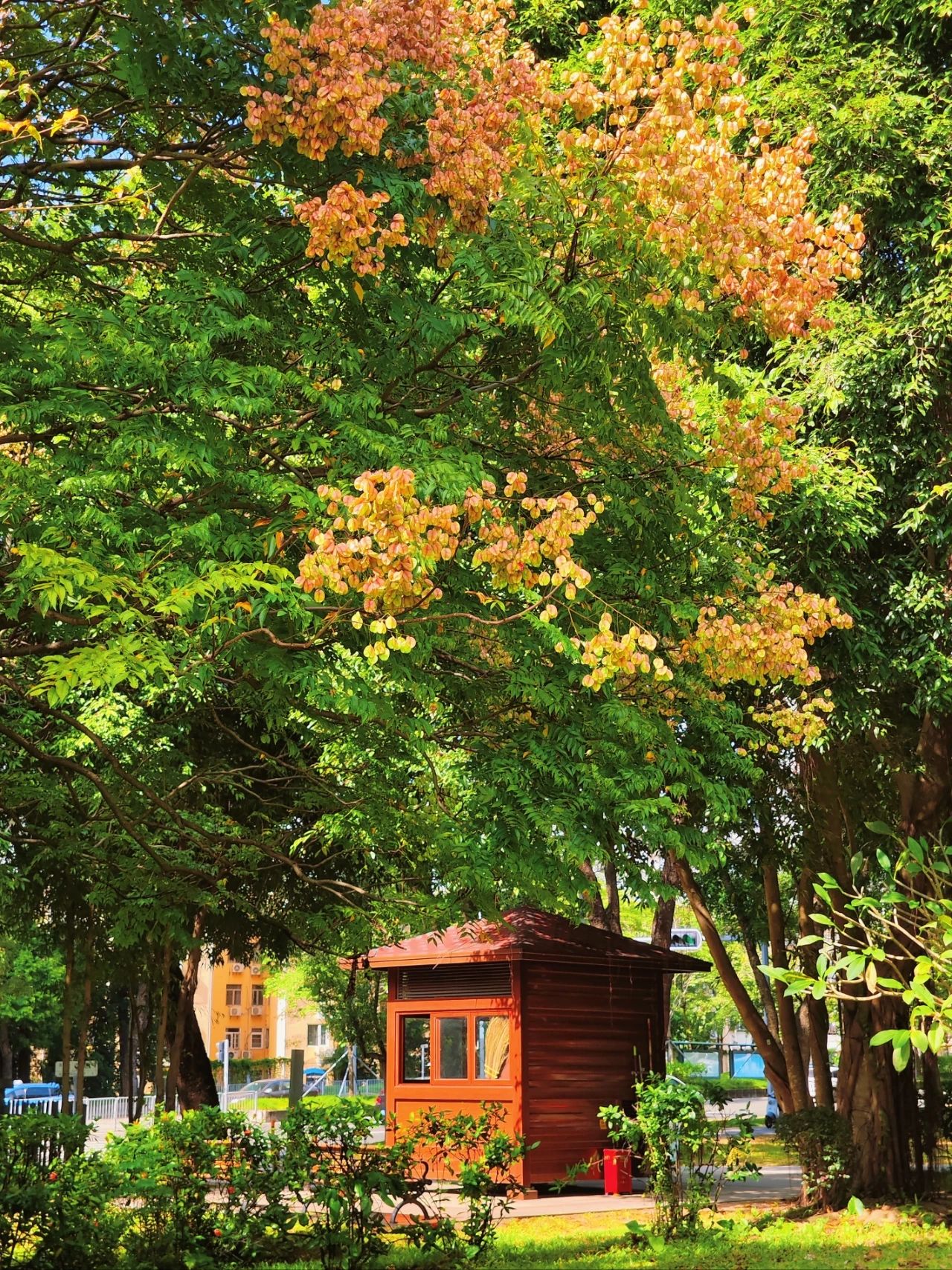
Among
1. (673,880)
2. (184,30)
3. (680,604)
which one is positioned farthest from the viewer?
(673,880)

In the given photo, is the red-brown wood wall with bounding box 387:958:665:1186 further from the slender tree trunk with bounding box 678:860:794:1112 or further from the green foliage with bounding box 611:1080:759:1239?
the green foliage with bounding box 611:1080:759:1239

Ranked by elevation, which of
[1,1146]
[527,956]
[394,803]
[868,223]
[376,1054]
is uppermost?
[868,223]

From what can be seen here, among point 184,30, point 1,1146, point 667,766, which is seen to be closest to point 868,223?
point 667,766

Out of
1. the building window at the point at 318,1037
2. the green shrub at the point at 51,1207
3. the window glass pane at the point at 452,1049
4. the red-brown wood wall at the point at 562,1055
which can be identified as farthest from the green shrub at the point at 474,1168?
the building window at the point at 318,1037

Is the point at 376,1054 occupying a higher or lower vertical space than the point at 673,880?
lower

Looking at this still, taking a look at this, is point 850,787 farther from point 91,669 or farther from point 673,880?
point 91,669

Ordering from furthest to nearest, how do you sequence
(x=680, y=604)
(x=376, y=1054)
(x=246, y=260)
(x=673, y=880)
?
(x=376, y=1054)
(x=673, y=880)
(x=680, y=604)
(x=246, y=260)

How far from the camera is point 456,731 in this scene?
8211 mm

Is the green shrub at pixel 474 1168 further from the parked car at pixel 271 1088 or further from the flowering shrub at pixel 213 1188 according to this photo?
the parked car at pixel 271 1088

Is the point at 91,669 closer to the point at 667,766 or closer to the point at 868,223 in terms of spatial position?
the point at 667,766

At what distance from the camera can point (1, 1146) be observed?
935 centimetres

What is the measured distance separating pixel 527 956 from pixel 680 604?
961 centimetres

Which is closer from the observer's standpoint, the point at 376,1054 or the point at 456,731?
the point at 456,731

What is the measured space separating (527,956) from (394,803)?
7.87 metres
